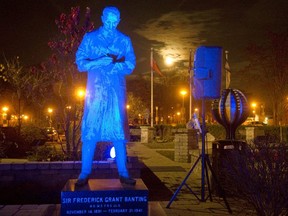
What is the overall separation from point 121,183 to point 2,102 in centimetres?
3869

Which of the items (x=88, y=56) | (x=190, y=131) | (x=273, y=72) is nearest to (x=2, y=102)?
(x=273, y=72)

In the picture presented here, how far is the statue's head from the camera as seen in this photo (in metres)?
6.01

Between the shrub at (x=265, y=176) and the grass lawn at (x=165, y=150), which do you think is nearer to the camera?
the shrub at (x=265, y=176)

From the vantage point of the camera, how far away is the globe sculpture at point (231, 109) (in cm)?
1048

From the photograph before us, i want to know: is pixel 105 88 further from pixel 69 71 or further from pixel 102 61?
pixel 69 71

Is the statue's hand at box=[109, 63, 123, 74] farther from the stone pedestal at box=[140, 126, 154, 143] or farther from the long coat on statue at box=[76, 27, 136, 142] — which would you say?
the stone pedestal at box=[140, 126, 154, 143]

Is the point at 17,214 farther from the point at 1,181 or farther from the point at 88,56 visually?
the point at 88,56

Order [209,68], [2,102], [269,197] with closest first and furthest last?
[269,197] → [209,68] → [2,102]

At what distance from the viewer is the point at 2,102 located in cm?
4203

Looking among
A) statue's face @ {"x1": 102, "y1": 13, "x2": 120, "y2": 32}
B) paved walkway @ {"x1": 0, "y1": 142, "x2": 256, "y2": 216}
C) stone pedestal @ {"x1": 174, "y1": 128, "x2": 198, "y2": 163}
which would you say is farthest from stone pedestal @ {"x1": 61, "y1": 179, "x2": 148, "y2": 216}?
stone pedestal @ {"x1": 174, "y1": 128, "x2": 198, "y2": 163}

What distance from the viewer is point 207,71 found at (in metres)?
8.59

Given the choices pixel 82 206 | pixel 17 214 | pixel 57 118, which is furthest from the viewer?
pixel 57 118

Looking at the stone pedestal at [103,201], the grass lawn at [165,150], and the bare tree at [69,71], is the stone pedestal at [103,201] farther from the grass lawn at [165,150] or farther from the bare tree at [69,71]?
the grass lawn at [165,150]

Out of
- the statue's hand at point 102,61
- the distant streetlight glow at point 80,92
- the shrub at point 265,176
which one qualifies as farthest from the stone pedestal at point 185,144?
the statue's hand at point 102,61
